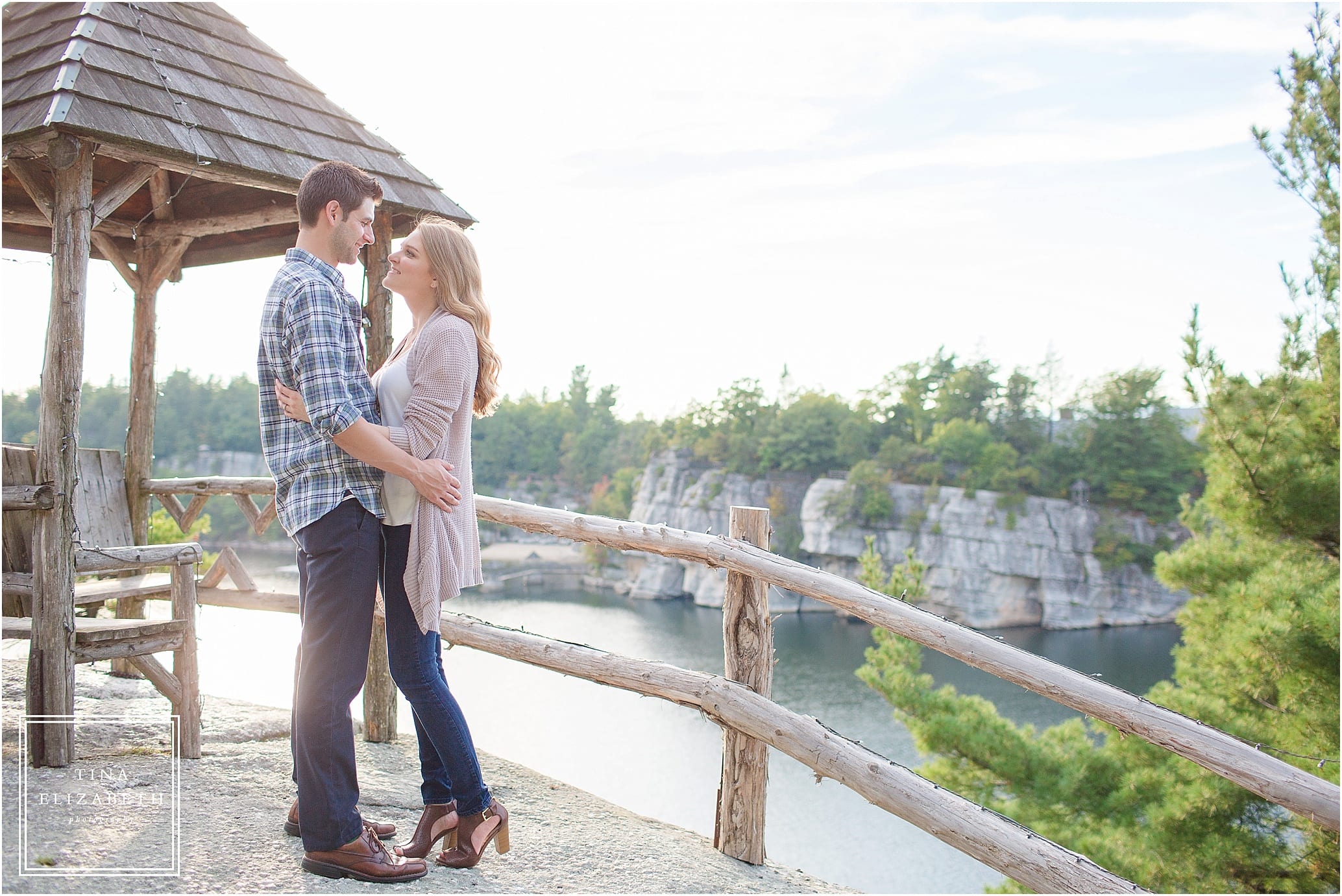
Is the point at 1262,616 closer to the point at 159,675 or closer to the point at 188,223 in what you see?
the point at 159,675

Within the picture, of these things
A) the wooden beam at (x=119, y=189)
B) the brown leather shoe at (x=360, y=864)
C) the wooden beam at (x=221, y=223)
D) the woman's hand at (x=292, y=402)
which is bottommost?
the brown leather shoe at (x=360, y=864)

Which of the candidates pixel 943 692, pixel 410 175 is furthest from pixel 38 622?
pixel 943 692

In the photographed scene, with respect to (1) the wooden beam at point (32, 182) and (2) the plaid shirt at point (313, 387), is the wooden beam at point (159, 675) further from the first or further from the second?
(1) the wooden beam at point (32, 182)

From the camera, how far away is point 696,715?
2175 cm

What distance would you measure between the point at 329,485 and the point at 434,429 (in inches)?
9.4

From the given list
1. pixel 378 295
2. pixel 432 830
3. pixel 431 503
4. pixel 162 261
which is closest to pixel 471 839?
pixel 432 830

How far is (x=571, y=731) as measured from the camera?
19766 millimetres

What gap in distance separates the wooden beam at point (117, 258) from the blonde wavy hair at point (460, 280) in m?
3.05

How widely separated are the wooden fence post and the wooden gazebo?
1.26m

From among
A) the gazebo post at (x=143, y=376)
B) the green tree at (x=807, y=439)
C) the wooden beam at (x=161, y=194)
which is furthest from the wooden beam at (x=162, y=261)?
the green tree at (x=807, y=439)

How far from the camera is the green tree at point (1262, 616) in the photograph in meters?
5.62

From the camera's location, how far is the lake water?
14648 mm

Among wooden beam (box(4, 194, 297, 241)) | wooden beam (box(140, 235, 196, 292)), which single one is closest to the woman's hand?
wooden beam (box(4, 194, 297, 241))

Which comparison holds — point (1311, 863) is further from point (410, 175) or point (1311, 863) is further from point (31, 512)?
point (31, 512)
